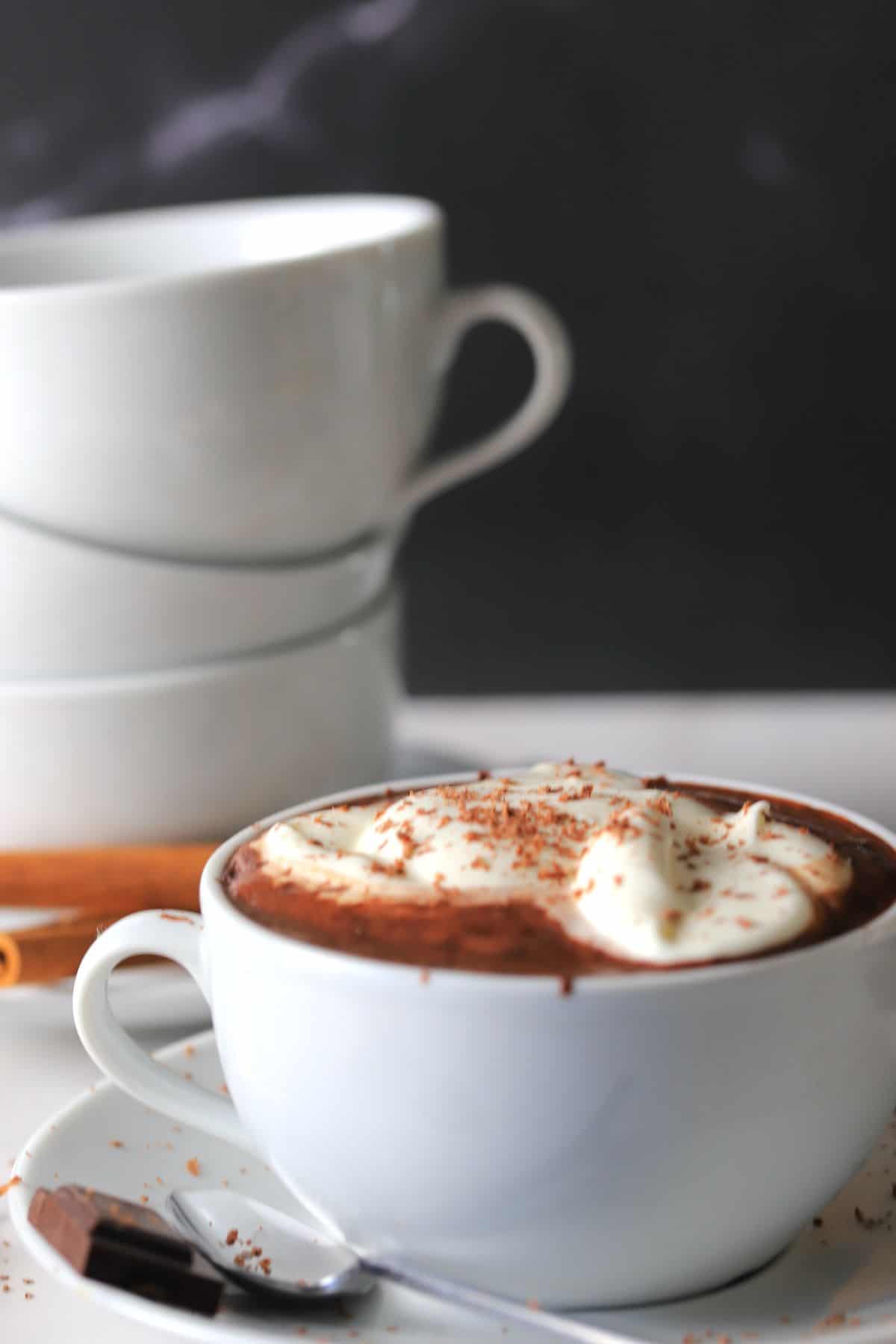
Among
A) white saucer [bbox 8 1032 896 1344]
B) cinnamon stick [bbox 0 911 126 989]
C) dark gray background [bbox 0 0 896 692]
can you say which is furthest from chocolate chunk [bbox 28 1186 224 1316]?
dark gray background [bbox 0 0 896 692]

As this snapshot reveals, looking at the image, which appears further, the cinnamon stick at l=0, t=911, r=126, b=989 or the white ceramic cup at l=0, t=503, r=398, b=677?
the white ceramic cup at l=0, t=503, r=398, b=677

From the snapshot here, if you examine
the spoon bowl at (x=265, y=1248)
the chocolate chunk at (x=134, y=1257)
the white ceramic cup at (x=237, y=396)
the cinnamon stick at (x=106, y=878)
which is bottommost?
the cinnamon stick at (x=106, y=878)

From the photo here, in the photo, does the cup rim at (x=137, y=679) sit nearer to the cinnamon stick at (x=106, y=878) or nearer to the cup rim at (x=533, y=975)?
the cinnamon stick at (x=106, y=878)

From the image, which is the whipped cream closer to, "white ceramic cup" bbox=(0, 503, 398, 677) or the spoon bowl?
the spoon bowl

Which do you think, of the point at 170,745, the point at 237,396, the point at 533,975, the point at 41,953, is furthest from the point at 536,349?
the point at 533,975

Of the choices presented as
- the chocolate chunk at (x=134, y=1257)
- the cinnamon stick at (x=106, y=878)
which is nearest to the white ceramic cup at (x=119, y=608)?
the cinnamon stick at (x=106, y=878)

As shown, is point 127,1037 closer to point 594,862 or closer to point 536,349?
point 594,862
